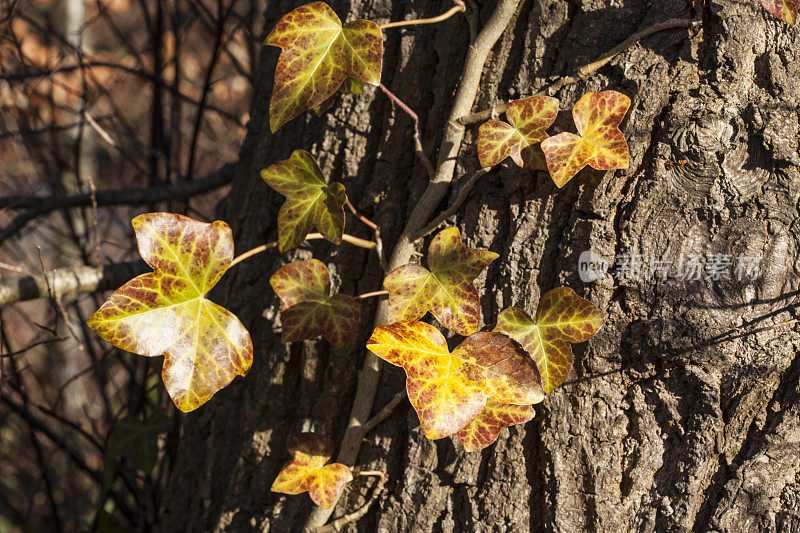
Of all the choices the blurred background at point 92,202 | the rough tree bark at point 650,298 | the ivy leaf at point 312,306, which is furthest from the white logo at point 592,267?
the blurred background at point 92,202

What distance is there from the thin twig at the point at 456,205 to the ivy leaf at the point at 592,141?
12 cm

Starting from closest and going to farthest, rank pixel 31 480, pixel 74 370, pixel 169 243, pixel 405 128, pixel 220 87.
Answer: pixel 169 243, pixel 405 128, pixel 31 480, pixel 74 370, pixel 220 87

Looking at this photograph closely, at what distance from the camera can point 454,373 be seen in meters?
0.74

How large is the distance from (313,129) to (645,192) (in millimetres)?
616

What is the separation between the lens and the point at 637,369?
0.85 m

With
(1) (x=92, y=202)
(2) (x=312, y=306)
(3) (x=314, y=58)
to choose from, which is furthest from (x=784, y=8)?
(1) (x=92, y=202)

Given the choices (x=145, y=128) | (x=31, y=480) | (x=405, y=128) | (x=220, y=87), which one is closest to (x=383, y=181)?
(x=405, y=128)

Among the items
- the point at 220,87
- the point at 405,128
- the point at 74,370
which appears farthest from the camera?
the point at 220,87

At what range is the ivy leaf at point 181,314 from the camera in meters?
0.75

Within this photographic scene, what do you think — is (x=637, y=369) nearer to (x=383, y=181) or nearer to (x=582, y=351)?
(x=582, y=351)

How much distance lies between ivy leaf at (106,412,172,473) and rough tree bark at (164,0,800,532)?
0.73m

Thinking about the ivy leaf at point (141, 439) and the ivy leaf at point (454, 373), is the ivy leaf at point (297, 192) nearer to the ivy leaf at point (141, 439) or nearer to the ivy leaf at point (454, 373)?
the ivy leaf at point (454, 373)

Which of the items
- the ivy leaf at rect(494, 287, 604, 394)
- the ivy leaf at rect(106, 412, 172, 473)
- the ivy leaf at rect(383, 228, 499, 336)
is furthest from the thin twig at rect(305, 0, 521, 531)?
the ivy leaf at rect(106, 412, 172, 473)

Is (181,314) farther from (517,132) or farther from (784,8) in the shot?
(784,8)
